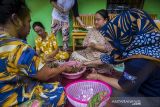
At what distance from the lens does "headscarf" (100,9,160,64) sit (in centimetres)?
126

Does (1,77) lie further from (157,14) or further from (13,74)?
(157,14)

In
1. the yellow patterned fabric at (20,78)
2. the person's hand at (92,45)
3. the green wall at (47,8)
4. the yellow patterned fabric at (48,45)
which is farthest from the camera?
the green wall at (47,8)

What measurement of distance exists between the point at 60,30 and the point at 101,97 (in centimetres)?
338

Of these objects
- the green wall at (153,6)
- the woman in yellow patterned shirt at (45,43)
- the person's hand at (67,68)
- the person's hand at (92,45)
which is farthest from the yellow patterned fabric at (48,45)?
the green wall at (153,6)

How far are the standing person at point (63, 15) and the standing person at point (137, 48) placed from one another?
2.69 metres

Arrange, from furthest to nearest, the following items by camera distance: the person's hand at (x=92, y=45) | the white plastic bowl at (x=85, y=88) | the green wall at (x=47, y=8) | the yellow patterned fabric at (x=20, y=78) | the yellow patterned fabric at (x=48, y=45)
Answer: the green wall at (x=47, y=8)
the yellow patterned fabric at (x=48, y=45)
the person's hand at (x=92, y=45)
the white plastic bowl at (x=85, y=88)
the yellow patterned fabric at (x=20, y=78)

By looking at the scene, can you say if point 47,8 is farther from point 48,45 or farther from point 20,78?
point 20,78

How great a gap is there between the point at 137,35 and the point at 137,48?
0.26 feet

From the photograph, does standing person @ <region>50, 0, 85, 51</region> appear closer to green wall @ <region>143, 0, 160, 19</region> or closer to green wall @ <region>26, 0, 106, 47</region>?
green wall @ <region>26, 0, 106, 47</region>

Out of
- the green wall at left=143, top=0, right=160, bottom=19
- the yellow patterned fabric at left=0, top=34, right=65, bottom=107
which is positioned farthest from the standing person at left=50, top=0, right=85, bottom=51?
the yellow patterned fabric at left=0, top=34, right=65, bottom=107

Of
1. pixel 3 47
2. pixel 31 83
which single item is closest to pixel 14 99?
pixel 31 83

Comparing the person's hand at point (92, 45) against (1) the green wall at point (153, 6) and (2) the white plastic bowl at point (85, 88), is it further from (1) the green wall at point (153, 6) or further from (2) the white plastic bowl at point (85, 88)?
(1) the green wall at point (153, 6)

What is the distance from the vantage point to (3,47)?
1.17 m

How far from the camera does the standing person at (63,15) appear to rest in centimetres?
398
